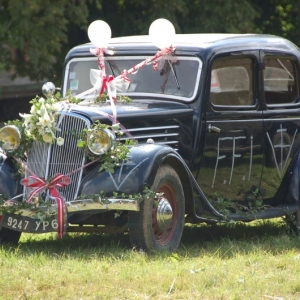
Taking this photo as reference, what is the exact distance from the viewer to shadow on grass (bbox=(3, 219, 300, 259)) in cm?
711

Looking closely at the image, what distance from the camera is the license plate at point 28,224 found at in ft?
22.5

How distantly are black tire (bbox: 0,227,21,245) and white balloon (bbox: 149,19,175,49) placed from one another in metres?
2.08

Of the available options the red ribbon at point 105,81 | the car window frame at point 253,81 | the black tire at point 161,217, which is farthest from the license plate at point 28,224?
the car window frame at point 253,81

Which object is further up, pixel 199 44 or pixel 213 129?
pixel 199 44

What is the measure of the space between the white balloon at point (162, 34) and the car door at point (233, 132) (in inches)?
17.6

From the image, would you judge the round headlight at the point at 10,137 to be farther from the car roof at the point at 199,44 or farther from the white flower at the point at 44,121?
the car roof at the point at 199,44

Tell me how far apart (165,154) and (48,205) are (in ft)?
3.28

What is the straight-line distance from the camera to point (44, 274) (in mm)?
5965

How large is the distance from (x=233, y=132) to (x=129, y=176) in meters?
1.58

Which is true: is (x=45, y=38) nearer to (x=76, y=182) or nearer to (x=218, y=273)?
(x=76, y=182)

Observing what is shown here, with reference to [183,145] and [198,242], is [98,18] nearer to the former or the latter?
[183,145]

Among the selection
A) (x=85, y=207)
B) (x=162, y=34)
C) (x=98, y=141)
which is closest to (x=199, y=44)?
A: (x=162, y=34)

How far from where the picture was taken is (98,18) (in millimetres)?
14172


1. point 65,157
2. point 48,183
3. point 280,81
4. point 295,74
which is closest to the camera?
point 48,183
